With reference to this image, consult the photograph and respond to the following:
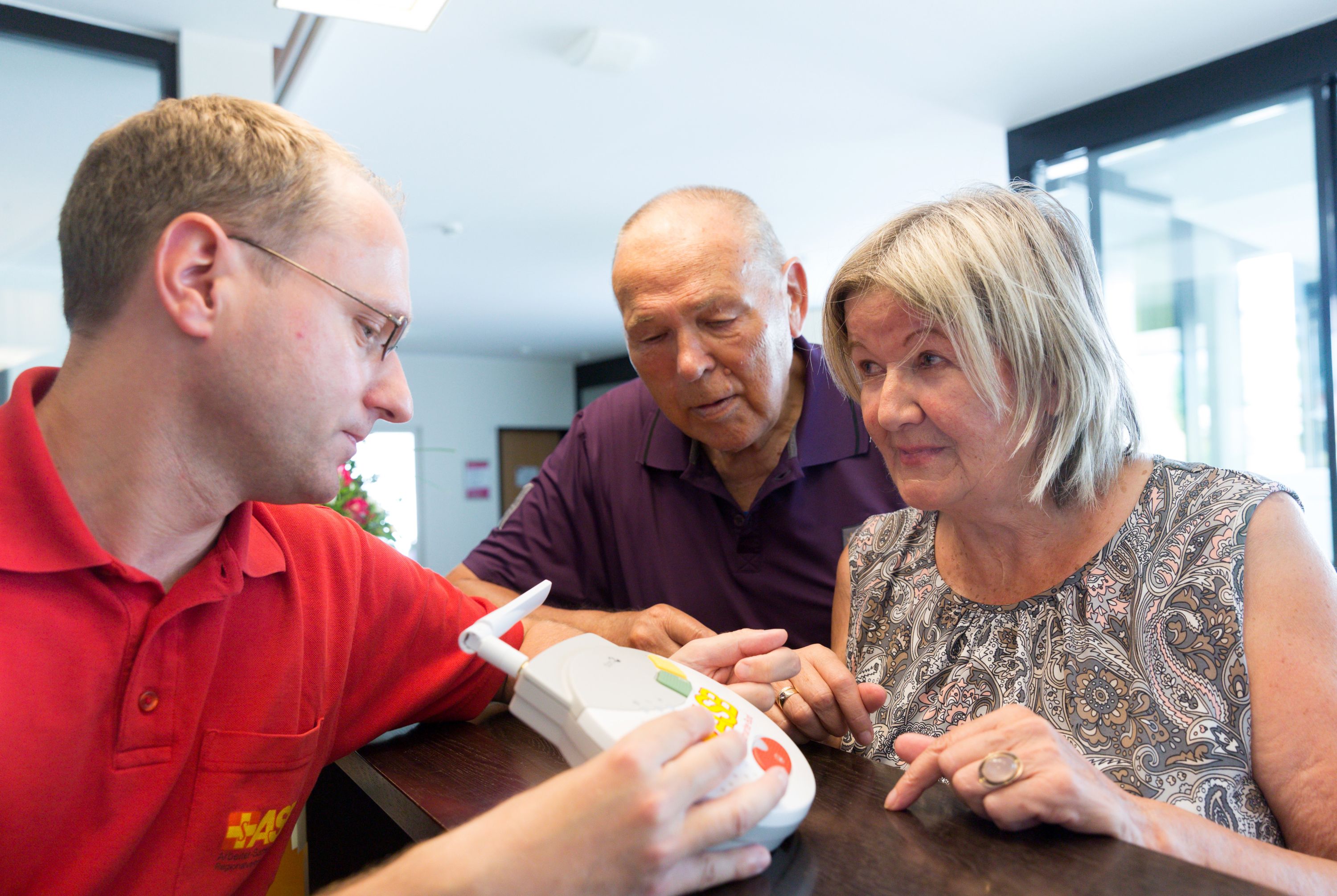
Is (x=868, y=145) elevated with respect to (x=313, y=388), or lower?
elevated

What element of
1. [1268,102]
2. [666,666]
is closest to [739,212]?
[666,666]

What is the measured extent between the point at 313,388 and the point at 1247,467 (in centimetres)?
429

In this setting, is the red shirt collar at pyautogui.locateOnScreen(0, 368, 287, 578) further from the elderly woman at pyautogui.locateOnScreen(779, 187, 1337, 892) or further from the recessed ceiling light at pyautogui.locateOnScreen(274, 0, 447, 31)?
the recessed ceiling light at pyautogui.locateOnScreen(274, 0, 447, 31)

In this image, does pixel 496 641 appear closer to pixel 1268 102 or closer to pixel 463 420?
pixel 1268 102

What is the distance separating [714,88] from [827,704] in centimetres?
335

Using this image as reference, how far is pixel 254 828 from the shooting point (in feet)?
2.95

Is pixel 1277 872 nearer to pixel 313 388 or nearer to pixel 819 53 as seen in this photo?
pixel 313 388

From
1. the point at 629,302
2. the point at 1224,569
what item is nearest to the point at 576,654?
the point at 1224,569

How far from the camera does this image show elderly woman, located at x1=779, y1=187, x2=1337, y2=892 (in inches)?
34.1

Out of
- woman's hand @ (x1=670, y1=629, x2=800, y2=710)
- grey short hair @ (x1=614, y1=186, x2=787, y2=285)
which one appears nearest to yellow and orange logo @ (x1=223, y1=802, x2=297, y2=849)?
woman's hand @ (x1=670, y1=629, x2=800, y2=710)

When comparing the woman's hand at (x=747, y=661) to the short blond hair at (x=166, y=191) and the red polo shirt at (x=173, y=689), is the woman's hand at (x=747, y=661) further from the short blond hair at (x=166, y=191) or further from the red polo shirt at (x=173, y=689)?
the short blond hair at (x=166, y=191)

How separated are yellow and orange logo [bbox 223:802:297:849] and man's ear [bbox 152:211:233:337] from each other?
489mm

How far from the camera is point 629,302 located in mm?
1679

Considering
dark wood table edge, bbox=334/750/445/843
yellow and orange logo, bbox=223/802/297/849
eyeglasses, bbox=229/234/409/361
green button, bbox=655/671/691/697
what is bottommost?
yellow and orange logo, bbox=223/802/297/849
